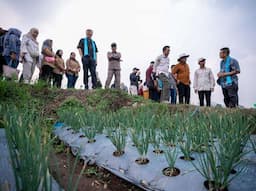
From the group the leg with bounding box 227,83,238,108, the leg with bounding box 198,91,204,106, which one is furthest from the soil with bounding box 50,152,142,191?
the leg with bounding box 198,91,204,106

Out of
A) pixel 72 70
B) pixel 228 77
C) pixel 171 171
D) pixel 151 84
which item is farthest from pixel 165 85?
pixel 171 171

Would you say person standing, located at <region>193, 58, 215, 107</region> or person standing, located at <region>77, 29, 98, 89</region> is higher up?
person standing, located at <region>77, 29, 98, 89</region>

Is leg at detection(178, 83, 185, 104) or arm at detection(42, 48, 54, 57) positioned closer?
arm at detection(42, 48, 54, 57)

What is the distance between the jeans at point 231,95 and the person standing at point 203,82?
79 centimetres

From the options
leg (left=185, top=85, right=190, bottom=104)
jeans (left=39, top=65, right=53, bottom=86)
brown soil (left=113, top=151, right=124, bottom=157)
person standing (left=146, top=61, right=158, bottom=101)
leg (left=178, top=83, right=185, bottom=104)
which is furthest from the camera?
person standing (left=146, top=61, right=158, bottom=101)

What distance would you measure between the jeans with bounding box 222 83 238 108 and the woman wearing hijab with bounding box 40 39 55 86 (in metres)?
4.21

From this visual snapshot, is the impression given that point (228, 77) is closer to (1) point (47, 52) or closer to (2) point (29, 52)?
(1) point (47, 52)

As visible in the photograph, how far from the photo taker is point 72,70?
6.48m

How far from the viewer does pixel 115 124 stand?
91.4 inches

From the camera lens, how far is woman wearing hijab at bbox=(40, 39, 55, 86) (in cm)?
575

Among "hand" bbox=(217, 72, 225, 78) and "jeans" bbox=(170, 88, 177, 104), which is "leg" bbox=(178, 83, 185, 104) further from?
"hand" bbox=(217, 72, 225, 78)

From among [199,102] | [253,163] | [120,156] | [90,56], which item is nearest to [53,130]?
[120,156]

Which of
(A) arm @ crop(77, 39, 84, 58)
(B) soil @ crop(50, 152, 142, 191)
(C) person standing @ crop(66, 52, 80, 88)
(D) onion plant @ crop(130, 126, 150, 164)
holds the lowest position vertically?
(B) soil @ crop(50, 152, 142, 191)

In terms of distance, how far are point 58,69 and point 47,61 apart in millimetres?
441
